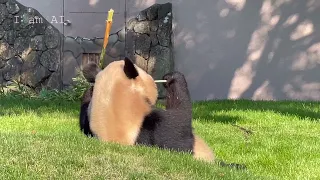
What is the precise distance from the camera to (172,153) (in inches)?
162

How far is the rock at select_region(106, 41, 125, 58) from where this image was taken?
36.8ft

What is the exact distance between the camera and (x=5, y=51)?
11461 mm

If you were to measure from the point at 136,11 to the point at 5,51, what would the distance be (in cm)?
275

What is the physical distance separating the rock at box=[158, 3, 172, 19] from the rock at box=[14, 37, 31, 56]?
2.69 m

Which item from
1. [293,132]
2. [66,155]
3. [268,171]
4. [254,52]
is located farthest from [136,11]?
[66,155]


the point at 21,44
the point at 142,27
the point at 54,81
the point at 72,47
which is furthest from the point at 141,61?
the point at 21,44

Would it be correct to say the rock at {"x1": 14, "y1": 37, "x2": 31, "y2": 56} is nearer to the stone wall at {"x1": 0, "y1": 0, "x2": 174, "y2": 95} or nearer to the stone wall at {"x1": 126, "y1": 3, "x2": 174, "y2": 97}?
the stone wall at {"x1": 0, "y1": 0, "x2": 174, "y2": 95}

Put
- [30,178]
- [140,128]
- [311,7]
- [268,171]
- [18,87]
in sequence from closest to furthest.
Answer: [30,178]
[140,128]
[268,171]
[311,7]
[18,87]

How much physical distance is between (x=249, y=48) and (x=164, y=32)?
5.52ft

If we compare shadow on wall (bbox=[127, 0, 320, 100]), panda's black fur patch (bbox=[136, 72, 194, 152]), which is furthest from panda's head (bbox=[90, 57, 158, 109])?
shadow on wall (bbox=[127, 0, 320, 100])

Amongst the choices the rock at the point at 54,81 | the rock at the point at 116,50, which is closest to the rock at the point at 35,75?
the rock at the point at 54,81

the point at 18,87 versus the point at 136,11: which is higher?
the point at 136,11

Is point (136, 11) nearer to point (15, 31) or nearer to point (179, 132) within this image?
point (15, 31)

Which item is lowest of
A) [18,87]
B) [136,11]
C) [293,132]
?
[18,87]
